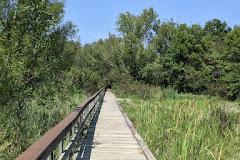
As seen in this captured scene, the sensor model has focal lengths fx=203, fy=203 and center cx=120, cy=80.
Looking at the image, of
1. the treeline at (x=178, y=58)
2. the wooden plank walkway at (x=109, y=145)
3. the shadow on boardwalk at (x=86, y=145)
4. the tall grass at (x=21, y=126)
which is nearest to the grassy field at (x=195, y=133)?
the wooden plank walkway at (x=109, y=145)

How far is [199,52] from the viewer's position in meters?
30.4

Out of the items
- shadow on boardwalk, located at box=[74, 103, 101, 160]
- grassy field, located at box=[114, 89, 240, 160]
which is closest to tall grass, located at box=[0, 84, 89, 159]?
shadow on boardwalk, located at box=[74, 103, 101, 160]

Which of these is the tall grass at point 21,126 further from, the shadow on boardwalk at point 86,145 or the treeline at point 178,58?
the treeline at point 178,58

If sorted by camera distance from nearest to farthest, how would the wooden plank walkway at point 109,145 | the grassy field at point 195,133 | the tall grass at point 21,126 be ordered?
the grassy field at point 195,133 < the wooden plank walkway at point 109,145 < the tall grass at point 21,126

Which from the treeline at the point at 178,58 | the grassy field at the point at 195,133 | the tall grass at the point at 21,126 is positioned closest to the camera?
the grassy field at the point at 195,133

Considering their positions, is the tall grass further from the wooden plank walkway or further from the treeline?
the treeline

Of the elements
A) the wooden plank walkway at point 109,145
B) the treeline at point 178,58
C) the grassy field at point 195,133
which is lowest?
the wooden plank walkway at point 109,145

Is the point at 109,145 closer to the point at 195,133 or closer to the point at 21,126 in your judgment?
the point at 195,133

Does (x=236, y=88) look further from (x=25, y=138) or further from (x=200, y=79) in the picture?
(x=25, y=138)

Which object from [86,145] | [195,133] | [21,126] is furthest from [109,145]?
[21,126]

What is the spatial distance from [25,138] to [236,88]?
27.0 metres

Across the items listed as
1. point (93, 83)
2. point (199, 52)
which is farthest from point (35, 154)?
point (199, 52)

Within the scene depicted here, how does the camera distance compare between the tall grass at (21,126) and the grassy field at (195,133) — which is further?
the tall grass at (21,126)

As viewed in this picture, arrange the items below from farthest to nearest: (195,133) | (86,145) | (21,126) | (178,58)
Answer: (178,58), (21,126), (86,145), (195,133)
